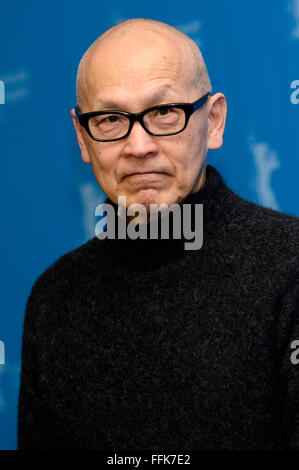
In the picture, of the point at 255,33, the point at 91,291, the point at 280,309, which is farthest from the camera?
the point at 255,33

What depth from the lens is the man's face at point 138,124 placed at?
4.43ft

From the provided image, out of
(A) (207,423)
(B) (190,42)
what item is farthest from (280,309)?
(B) (190,42)

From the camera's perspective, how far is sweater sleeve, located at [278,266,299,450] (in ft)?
4.18

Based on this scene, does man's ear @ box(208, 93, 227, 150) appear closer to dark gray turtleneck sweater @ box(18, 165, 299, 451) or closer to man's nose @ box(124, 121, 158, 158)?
dark gray turtleneck sweater @ box(18, 165, 299, 451)

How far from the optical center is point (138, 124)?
1.35 m

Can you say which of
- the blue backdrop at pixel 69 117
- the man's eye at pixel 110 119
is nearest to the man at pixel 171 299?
the man's eye at pixel 110 119

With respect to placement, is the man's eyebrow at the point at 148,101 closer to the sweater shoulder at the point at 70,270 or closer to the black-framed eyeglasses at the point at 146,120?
the black-framed eyeglasses at the point at 146,120

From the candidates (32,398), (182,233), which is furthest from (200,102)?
(32,398)

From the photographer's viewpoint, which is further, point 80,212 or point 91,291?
point 80,212

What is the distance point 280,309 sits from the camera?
4.45 feet

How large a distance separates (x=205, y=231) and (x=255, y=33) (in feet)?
2.01

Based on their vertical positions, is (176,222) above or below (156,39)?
below

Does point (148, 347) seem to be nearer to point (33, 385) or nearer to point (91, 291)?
point (91, 291)

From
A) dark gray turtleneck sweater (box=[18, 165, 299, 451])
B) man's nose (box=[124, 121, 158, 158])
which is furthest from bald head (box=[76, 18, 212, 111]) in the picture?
dark gray turtleneck sweater (box=[18, 165, 299, 451])
